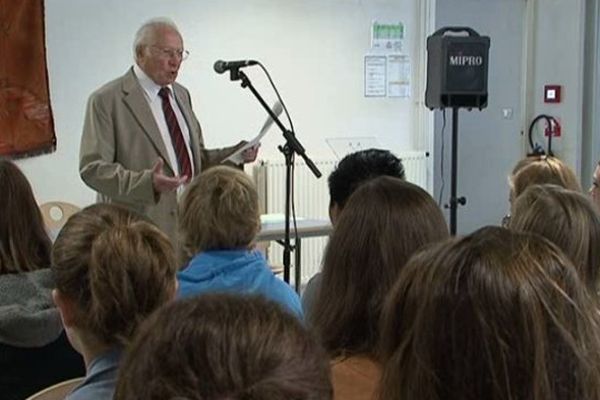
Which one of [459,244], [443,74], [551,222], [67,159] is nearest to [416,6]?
[443,74]

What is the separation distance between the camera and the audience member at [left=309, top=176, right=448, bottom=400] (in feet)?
5.05

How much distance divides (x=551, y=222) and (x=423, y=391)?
1029 mm

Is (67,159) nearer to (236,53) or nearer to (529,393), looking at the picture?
(236,53)

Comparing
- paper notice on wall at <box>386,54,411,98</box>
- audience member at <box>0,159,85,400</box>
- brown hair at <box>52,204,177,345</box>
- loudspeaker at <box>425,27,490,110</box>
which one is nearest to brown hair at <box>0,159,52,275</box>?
audience member at <box>0,159,85,400</box>

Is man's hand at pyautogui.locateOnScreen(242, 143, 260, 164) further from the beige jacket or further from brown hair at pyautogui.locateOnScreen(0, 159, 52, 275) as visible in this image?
brown hair at pyautogui.locateOnScreen(0, 159, 52, 275)

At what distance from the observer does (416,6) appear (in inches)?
241

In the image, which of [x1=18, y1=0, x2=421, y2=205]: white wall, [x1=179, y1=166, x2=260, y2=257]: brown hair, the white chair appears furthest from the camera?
[x1=18, y1=0, x2=421, y2=205]: white wall

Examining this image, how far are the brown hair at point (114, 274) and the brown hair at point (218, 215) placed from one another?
69 centimetres

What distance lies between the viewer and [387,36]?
19.7 feet

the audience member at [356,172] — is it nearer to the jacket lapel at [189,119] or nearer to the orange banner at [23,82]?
the jacket lapel at [189,119]

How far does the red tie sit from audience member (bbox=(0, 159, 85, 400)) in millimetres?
1185

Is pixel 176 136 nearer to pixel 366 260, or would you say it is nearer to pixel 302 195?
pixel 366 260

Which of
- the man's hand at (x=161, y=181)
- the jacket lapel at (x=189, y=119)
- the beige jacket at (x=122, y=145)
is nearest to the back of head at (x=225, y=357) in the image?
the man's hand at (x=161, y=181)

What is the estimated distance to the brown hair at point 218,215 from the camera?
2328 millimetres
